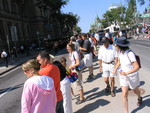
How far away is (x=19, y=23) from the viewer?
1715 inches

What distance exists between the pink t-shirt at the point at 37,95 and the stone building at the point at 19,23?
18099 millimetres

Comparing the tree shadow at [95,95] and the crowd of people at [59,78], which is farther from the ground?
the crowd of people at [59,78]

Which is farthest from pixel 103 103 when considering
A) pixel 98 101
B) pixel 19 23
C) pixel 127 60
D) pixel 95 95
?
pixel 19 23

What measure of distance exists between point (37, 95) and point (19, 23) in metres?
43.6

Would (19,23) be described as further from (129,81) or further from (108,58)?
(129,81)

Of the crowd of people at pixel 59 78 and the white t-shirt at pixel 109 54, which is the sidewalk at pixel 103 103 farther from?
the white t-shirt at pixel 109 54

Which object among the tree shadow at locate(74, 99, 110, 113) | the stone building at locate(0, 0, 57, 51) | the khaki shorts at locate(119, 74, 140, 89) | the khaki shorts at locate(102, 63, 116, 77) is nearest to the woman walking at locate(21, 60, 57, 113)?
the khaki shorts at locate(119, 74, 140, 89)

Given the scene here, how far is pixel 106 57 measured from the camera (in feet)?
18.2

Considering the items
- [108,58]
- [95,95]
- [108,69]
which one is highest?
[108,58]

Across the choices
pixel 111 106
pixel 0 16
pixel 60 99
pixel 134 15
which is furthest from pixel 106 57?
pixel 134 15

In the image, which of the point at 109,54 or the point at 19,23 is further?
the point at 19,23

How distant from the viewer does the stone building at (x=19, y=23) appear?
29.5 m

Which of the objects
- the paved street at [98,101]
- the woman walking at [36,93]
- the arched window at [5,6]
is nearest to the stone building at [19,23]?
the arched window at [5,6]

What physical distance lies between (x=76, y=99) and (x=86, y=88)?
112 cm
